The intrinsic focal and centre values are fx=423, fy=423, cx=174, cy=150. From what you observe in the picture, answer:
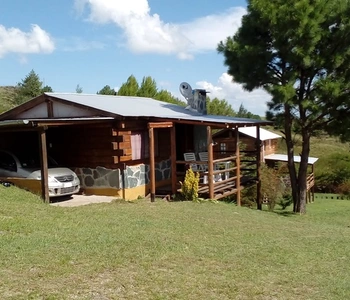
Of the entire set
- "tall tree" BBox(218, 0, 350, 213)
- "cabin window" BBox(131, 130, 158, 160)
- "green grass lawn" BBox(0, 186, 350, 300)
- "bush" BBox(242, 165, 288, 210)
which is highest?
"tall tree" BBox(218, 0, 350, 213)

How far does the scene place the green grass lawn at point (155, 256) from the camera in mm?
5654

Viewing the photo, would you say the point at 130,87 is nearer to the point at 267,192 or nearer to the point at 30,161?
the point at 267,192

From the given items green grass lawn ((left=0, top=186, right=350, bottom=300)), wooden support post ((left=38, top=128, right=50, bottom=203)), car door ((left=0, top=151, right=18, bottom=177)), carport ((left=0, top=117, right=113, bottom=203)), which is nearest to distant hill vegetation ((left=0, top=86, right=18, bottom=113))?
carport ((left=0, top=117, right=113, bottom=203))

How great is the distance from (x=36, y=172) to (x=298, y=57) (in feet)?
34.2

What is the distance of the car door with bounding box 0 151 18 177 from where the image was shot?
1321cm

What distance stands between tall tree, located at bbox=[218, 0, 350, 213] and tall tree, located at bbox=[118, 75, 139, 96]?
17906 mm

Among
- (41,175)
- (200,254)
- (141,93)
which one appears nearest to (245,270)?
(200,254)

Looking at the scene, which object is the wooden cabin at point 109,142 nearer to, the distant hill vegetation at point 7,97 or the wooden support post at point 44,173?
the wooden support post at point 44,173

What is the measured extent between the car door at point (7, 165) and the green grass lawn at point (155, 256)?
206 cm

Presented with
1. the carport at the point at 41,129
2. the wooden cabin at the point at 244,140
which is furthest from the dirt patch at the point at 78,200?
the wooden cabin at the point at 244,140

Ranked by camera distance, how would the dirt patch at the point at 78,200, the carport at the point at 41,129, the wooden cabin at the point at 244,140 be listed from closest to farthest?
the carport at the point at 41,129 < the dirt patch at the point at 78,200 < the wooden cabin at the point at 244,140

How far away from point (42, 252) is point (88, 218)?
2980 millimetres

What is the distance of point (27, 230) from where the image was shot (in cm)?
797

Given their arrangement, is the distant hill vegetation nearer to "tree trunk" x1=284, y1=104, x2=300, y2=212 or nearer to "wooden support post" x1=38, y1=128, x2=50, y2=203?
"tree trunk" x1=284, y1=104, x2=300, y2=212
